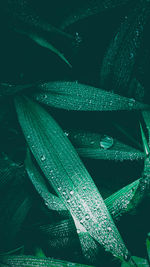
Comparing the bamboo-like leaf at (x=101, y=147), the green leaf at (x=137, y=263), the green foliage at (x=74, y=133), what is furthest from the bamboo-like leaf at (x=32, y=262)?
the bamboo-like leaf at (x=101, y=147)

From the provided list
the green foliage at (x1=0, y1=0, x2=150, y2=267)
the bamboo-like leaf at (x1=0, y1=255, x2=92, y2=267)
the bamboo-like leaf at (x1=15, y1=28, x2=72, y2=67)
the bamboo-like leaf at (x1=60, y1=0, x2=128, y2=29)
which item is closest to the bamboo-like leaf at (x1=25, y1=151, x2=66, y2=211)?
the green foliage at (x1=0, y1=0, x2=150, y2=267)

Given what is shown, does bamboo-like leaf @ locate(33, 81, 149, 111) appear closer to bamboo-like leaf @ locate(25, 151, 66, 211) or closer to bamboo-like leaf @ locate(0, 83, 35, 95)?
bamboo-like leaf @ locate(0, 83, 35, 95)

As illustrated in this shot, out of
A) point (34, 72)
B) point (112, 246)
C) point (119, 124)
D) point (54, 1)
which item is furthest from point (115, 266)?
point (54, 1)

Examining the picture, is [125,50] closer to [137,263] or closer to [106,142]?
[106,142]

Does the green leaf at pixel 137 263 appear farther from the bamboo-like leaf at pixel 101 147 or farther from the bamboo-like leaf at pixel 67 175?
the bamboo-like leaf at pixel 101 147

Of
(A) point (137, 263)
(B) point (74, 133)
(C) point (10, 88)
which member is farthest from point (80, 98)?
(A) point (137, 263)
